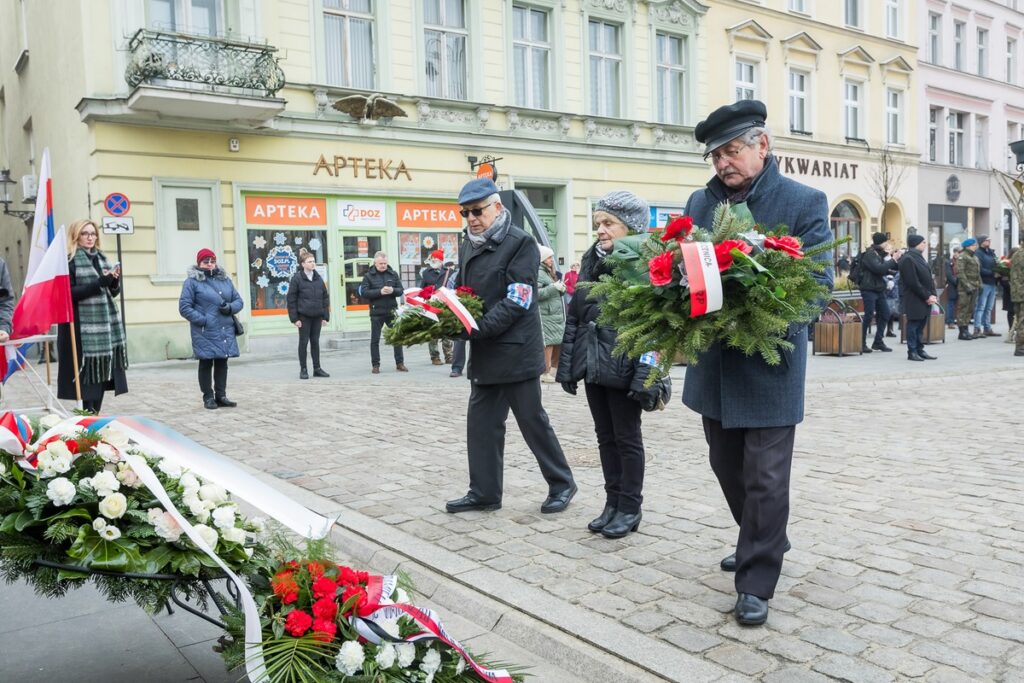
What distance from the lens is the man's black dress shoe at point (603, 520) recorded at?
498 centimetres

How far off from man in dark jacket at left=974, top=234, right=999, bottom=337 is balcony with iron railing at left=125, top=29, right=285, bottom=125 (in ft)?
45.6

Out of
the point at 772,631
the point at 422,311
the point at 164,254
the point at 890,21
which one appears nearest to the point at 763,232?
the point at 772,631

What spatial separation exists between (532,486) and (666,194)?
2027 centimetres

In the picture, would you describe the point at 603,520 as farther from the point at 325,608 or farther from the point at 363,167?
the point at 363,167

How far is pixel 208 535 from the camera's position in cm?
276

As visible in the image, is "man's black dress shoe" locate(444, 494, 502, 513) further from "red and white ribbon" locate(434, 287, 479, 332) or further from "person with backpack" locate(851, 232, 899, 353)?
"person with backpack" locate(851, 232, 899, 353)

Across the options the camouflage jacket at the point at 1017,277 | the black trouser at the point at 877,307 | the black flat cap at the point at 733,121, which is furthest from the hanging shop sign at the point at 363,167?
the black flat cap at the point at 733,121

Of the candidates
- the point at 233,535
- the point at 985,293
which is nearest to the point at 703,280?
the point at 233,535

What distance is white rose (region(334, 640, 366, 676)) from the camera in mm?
2617

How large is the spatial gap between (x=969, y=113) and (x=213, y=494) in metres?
39.1

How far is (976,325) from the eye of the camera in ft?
59.8

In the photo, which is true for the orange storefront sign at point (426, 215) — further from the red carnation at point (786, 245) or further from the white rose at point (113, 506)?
the white rose at point (113, 506)

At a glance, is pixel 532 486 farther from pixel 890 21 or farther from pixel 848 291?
pixel 890 21

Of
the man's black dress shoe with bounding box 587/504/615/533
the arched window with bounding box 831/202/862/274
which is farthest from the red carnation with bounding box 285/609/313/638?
the arched window with bounding box 831/202/862/274
